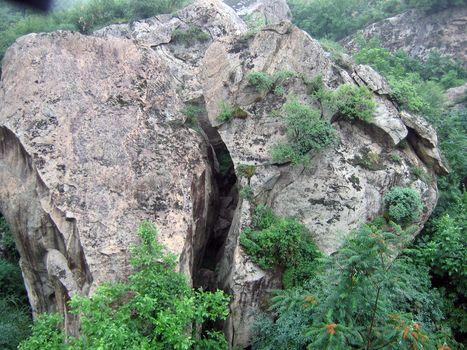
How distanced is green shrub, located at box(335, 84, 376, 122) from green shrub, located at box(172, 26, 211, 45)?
872cm

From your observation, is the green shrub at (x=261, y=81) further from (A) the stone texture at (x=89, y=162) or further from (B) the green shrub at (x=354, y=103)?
(A) the stone texture at (x=89, y=162)

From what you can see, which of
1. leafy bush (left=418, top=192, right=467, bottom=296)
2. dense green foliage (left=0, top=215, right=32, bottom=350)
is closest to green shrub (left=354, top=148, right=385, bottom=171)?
leafy bush (left=418, top=192, right=467, bottom=296)

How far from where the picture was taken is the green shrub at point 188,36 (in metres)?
20.2

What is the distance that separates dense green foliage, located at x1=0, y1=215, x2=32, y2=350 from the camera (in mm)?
11945

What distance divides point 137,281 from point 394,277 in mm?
5263

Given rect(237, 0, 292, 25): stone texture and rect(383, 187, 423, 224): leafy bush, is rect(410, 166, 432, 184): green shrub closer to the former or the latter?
rect(383, 187, 423, 224): leafy bush

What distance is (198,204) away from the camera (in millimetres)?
13383

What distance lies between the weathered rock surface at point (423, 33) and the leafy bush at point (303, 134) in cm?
1473

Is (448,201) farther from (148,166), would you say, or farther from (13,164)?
(13,164)

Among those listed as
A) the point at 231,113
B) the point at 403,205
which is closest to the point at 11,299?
the point at 231,113

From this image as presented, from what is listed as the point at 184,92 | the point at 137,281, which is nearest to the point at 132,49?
the point at 184,92

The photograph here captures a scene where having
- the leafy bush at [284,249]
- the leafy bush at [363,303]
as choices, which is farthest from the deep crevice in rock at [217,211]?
the leafy bush at [363,303]

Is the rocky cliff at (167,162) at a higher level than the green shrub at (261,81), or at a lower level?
lower

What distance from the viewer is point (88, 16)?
23953mm
